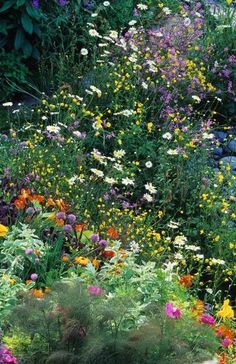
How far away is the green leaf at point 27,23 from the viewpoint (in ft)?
20.0

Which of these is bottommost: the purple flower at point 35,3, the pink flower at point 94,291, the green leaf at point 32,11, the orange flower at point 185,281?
the orange flower at point 185,281

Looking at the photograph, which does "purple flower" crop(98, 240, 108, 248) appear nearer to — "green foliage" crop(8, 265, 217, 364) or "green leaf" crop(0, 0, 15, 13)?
"green foliage" crop(8, 265, 217, 364)

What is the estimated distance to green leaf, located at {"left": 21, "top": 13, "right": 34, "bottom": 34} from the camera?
20.0 ft

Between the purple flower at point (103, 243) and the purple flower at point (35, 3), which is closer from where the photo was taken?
the purple flower at point (103, 243)

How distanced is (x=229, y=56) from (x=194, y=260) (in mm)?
2806

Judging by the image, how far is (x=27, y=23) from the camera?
612 centimetres

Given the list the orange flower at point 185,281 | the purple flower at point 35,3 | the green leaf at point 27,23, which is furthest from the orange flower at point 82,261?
the purple flower at point 35,3

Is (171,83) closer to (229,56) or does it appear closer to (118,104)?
(118,104)

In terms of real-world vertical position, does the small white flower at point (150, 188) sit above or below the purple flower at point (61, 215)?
below

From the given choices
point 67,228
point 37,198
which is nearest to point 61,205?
point 37,198

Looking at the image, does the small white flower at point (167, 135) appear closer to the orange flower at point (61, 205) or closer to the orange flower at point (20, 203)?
the orange flower at point (61, 205)

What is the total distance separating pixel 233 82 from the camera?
21.8 ft

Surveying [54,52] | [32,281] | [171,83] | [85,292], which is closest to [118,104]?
[171,83]

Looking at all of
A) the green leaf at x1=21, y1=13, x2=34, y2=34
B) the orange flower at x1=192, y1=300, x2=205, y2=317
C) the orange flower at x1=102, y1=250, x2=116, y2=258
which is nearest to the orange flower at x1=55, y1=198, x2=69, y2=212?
the orange flower at x1=102, y1=250, x2=116, y2=258
